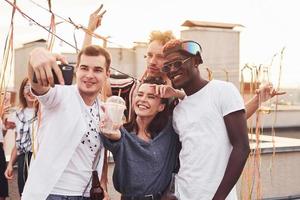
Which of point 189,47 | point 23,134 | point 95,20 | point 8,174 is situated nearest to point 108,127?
point 189,47

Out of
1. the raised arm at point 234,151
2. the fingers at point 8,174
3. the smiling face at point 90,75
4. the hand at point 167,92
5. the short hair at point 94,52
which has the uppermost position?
the short hair at point 94,52

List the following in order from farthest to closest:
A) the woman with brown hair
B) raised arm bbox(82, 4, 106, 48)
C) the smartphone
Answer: the woman with brown hair
raised arm bbox(82, 4, 106, 48)
the smartphone

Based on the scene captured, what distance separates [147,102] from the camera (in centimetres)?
262

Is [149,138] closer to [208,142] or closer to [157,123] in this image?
[157,123]

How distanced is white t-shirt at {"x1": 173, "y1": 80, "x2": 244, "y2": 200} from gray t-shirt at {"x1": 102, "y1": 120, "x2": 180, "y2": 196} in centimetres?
18

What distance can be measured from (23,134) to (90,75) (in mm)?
2009

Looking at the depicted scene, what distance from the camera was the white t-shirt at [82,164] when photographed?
238 cm

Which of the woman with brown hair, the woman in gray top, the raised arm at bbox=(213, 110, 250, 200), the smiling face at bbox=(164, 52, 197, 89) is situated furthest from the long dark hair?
the woman with brown hair

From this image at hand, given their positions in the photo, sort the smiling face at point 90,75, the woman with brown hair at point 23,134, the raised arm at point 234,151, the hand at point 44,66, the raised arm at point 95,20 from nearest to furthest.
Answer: the hand at point 44,66 → the raised arm at point 234,151 → the smiling face at point 90,75 → the raised arm at point 95,20 → the woman with brown hair at point 23,134

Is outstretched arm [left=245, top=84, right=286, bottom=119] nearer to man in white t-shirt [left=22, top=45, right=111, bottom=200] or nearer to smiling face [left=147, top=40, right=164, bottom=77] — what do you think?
smiling face [left=147, top=40, right=164, bottom=77]

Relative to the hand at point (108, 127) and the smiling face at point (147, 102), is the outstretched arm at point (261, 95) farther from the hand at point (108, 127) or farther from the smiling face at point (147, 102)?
the hand at point (108, 127)

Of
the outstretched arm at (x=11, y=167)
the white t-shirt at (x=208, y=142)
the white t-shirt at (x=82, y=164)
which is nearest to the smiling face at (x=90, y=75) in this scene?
the white t-shirt at (x=82, y=164)

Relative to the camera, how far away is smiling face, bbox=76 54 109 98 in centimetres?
246

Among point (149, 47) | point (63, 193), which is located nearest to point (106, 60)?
point (149, 47)
